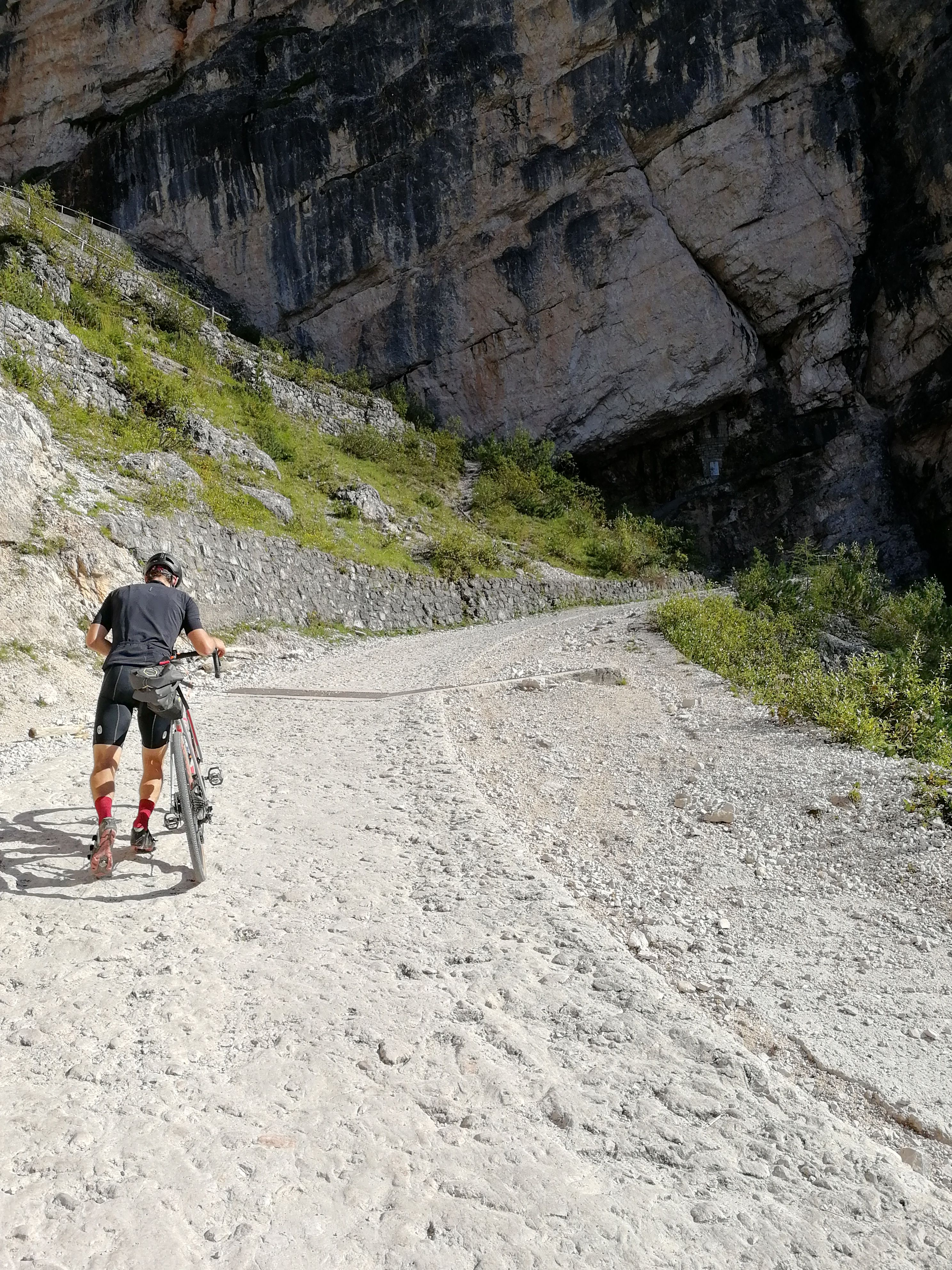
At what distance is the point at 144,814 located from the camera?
170 inches

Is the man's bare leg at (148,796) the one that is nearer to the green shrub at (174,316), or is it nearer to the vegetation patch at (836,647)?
the vegetation patch at (836,647)

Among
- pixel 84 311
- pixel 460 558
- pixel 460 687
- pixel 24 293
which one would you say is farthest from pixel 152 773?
pixel 84 311

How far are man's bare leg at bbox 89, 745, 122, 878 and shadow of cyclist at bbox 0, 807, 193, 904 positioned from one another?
0.32ft

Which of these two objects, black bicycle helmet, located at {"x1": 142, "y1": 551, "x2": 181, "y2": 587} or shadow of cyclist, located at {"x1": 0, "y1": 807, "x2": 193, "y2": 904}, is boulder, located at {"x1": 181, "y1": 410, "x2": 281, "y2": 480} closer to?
black bicycle helmet, located at {"x1": 142, "y1": 551, "x2": 181, "y2": 587}

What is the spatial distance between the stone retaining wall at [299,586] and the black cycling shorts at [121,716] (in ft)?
30.2

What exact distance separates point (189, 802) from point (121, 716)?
2.45 feet

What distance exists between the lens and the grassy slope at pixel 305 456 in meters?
16.7

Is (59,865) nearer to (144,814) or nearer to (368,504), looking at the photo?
(144,814)

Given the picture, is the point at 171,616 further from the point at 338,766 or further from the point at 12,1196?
the point at 12,1196

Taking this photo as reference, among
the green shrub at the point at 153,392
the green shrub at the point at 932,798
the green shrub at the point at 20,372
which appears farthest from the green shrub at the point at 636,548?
the green shrub at the point at 932,798

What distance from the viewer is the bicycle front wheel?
400 cm

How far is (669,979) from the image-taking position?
304cm

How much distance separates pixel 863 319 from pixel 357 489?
68.2ft

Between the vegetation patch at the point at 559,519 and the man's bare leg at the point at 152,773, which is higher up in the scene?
the vegetation patch at the point at 559,519
